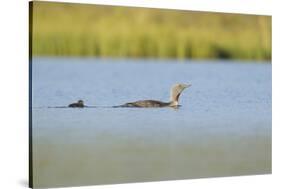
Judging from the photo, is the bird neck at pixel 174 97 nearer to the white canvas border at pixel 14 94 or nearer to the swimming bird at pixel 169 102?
the swimming bird at pixel 169 102

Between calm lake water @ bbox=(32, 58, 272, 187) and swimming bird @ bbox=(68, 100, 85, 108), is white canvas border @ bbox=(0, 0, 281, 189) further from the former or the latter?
swimming bird @ bbox=(68, 100, 85, 108)

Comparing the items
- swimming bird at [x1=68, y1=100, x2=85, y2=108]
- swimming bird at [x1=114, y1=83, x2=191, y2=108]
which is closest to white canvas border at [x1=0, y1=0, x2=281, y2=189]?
swimming bird at [x1=68, y1=100, x2=85, y2=108]

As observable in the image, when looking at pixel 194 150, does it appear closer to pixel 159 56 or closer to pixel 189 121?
pixel 189 121

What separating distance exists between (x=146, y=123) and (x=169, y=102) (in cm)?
33

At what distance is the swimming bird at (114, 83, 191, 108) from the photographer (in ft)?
25.1

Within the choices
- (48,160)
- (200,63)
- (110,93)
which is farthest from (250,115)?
(48,160)

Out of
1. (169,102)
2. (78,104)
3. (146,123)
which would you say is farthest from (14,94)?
(169,102)

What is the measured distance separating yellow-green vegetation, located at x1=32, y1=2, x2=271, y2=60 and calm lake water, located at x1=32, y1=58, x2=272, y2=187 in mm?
117

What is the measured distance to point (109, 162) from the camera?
7488 mm

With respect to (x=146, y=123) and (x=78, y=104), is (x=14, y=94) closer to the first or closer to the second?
(x=78, y=104)

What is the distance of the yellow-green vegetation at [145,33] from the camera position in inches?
290

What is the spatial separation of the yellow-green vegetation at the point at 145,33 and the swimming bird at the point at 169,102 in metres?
0.36

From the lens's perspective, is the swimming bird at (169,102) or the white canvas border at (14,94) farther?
the swimming bird at (169,102)

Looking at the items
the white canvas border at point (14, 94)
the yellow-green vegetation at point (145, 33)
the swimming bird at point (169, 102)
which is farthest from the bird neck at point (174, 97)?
the white canvas border at point (14, 94)
